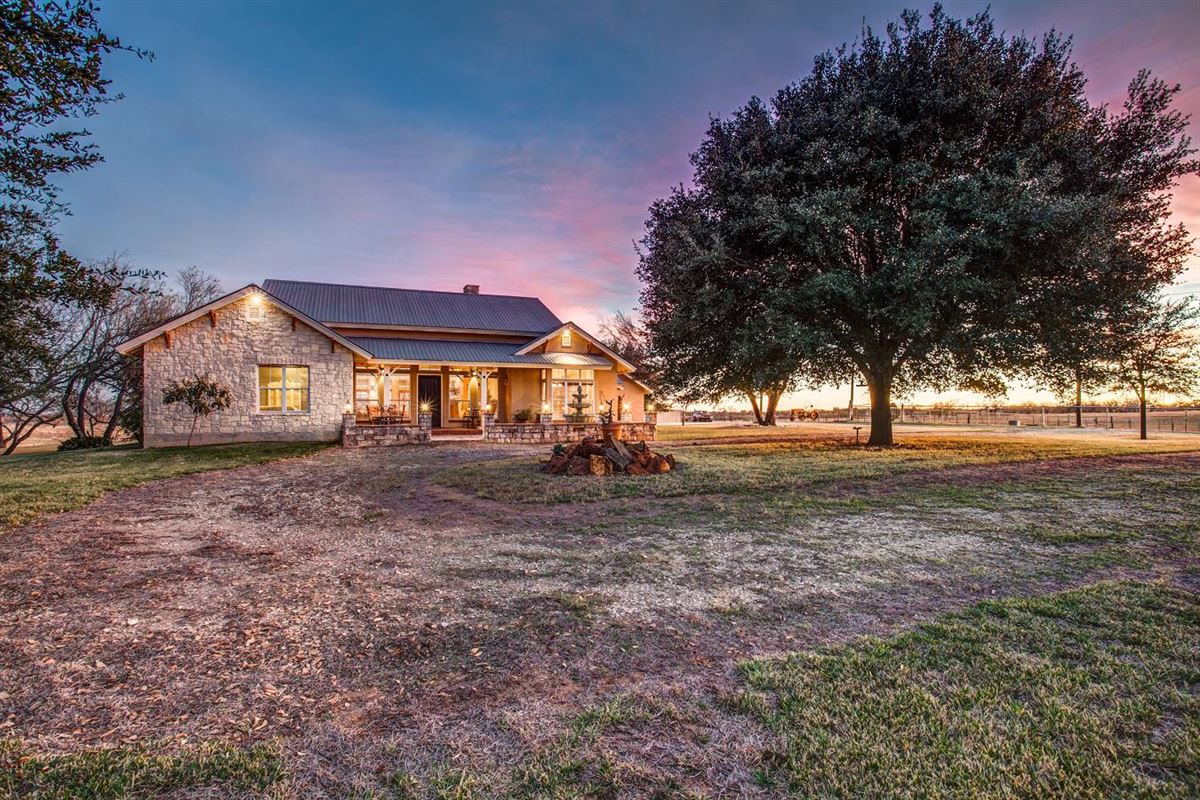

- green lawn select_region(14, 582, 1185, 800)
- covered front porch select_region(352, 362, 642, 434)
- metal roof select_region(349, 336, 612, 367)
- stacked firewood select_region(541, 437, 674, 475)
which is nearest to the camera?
green lawn select_region(14, 582, 1185, 800)

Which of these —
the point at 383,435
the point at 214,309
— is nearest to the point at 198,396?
the point at 214,309

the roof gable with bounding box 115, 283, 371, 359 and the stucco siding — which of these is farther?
the stucco siding

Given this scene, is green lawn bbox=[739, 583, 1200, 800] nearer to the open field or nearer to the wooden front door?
the open field

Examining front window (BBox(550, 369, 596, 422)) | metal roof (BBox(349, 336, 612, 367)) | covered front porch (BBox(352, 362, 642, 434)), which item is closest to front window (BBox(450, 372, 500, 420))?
covered front porch (BBox(352, 362, 642, 434))

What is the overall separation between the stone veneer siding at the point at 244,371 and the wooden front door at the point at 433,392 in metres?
3.98

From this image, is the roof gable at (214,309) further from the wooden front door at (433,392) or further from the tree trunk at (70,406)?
the tree trunk at (70,406)

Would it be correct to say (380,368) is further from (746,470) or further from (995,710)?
(995,710)

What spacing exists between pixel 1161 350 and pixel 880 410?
7.33 metres

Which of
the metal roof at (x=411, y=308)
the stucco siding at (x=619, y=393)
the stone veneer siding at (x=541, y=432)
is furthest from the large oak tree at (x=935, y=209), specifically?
the metal roof at (x=411, y=308)

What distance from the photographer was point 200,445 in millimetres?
18016

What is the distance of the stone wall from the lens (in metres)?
18.3

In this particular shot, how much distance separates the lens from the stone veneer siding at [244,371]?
715 inches

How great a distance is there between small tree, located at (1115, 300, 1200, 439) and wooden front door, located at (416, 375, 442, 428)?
2402 cm

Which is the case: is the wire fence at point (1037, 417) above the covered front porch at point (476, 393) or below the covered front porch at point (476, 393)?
below
